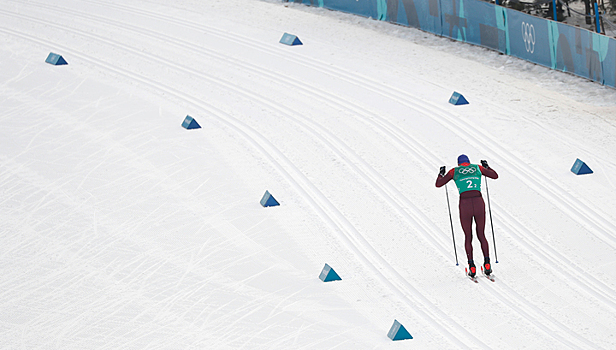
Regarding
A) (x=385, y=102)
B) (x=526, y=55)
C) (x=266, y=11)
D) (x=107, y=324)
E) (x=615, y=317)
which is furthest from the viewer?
(x=266, y=11)

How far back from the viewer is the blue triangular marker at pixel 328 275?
8969 millimetres

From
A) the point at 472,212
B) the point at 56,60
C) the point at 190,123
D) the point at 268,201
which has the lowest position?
the point at 56,60

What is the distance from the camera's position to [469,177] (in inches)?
344

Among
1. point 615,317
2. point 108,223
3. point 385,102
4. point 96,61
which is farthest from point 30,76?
point 615,317

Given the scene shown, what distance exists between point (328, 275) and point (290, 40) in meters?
9.51

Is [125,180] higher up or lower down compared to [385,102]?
lower down

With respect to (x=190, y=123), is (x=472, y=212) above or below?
above

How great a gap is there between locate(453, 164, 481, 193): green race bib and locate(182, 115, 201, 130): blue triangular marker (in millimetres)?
6198

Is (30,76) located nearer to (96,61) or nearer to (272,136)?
(96,61)

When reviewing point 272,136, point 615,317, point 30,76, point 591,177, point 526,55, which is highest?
point 526,55

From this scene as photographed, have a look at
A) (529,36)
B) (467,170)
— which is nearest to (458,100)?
(529,36)

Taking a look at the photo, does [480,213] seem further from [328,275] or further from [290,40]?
[290,40]

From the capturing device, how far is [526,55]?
16047 millimetres

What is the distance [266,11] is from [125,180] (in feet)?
30.2
